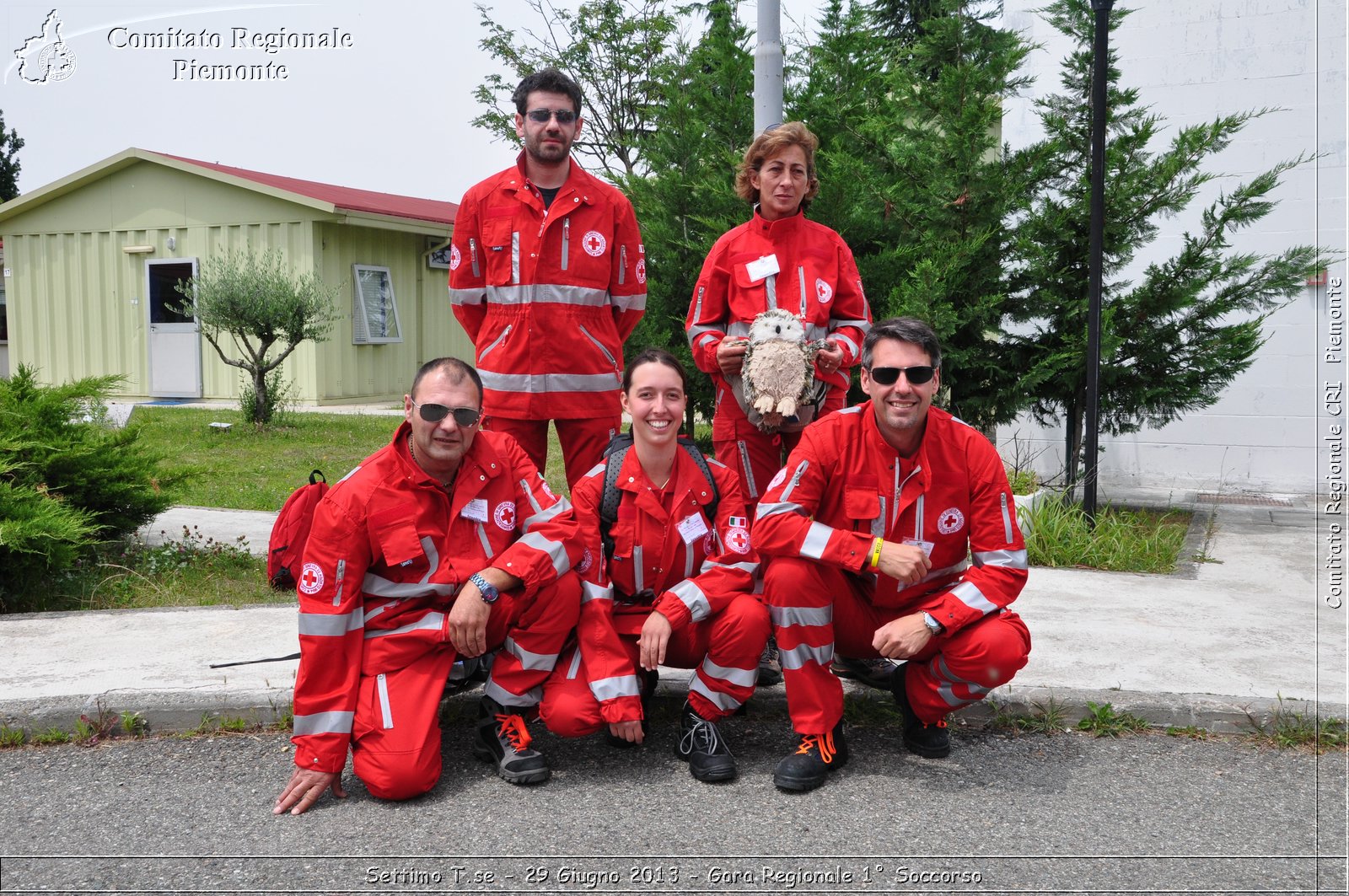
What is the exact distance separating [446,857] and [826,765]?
4.16ft

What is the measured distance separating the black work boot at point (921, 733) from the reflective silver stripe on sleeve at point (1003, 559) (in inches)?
19.4

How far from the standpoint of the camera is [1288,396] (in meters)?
8.63

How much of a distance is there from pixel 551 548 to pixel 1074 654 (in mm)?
2439

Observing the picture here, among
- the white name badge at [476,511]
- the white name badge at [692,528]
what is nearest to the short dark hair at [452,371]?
the white name badge at [476,511]

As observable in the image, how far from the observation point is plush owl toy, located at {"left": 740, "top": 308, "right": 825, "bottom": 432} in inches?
167

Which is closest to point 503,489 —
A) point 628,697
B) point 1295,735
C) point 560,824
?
point 628,697

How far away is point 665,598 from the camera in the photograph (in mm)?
3633

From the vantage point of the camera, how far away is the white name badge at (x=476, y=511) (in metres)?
3.61

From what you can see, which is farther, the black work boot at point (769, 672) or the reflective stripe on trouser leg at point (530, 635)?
the black work boot at point (769, 672)

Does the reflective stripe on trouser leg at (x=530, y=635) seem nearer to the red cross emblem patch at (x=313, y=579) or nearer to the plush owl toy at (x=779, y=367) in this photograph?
the red cross emblem patch at (x=313, y=579)

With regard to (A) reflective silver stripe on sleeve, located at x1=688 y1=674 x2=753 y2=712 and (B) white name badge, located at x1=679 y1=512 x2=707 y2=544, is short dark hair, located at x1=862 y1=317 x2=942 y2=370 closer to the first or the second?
(B) white name badge, located at x1=679 y1=512 x2=707 y2=544

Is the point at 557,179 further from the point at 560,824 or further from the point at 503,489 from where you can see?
the point at 560,824

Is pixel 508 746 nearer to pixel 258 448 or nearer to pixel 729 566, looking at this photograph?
pixel 729 566

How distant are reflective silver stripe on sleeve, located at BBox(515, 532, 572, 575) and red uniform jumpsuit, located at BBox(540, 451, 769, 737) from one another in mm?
146
